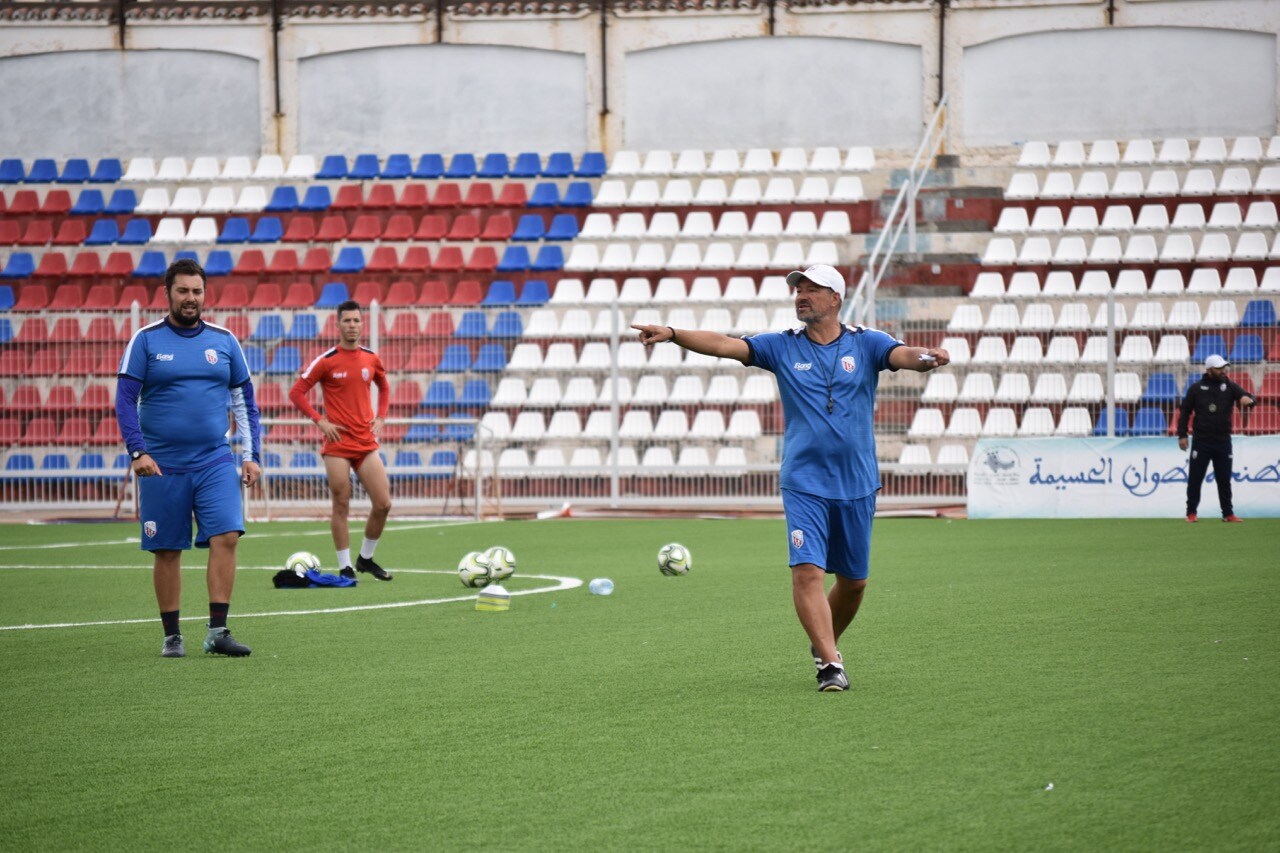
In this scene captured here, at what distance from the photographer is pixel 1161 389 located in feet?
74.1

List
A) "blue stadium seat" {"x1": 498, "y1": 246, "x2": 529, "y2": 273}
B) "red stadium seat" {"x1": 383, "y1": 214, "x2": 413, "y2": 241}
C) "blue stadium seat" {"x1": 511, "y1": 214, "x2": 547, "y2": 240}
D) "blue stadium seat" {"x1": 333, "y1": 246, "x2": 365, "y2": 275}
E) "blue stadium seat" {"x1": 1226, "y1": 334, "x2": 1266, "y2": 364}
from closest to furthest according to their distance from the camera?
"blue stadium seat" {"x1": 1226, "y1": 334, "x2": 1266, "y2": 364}, "blue stadium seat" {"x1": 498, "y1": 246, "x2": 529, "y2": 273}, "blue stadium seat" {"x1": 333, "y1": 246, "x2": 365, "y2": 275}, "blue stadium seat" {"x1": 511, "y1": 214, "x2": 547, "y2": 240}, "red stadium seat" {"x1": 383, "y1": 214, "x2": 413, "y2": 241}

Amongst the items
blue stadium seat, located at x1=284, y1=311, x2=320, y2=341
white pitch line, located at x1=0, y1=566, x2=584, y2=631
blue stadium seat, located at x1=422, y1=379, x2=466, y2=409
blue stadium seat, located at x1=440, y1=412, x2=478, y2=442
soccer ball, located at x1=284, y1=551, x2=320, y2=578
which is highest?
blue stadium seat, located at x1=284, y1=311, x2=320, y2=341

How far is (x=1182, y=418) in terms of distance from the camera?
19.0m

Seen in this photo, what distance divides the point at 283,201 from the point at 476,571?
65.1 feet

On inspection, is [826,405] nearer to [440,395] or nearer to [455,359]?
[455,359]

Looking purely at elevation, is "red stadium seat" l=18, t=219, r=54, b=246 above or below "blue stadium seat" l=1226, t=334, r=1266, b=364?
above

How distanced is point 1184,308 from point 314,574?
1531cm

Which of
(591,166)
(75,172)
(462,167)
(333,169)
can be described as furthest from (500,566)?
(75,172)

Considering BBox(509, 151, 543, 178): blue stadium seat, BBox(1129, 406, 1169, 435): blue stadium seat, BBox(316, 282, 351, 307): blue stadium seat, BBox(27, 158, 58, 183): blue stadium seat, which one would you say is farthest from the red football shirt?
BBox(27, 158, 58, 183): blue stadium seat

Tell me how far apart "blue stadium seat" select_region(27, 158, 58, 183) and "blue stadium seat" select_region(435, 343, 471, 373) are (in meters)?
11.1

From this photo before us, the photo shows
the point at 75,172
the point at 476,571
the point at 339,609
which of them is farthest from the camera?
the point at 75,172

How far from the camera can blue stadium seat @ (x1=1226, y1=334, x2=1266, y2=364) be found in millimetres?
21797

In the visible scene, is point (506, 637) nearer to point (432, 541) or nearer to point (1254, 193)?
point (432, 541)

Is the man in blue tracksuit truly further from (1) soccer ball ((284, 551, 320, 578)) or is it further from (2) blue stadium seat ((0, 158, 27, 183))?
(2) blue stadium seat ((0, 158, 27, 183))
